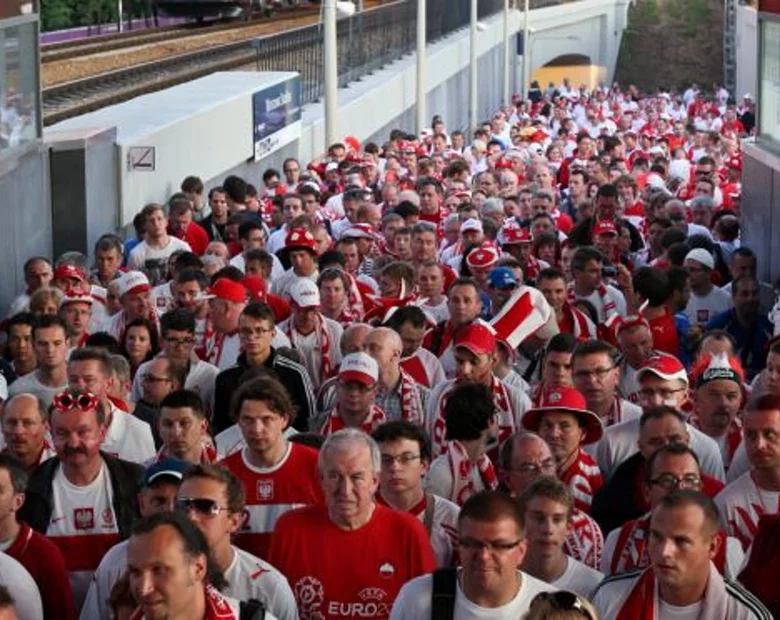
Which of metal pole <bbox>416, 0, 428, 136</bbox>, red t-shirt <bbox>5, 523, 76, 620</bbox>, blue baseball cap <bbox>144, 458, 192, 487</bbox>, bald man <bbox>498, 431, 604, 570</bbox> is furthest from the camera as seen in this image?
metal pole <bbox>416, 0, 428, 136</bbox>

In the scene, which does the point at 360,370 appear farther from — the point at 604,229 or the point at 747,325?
the point at 604,229

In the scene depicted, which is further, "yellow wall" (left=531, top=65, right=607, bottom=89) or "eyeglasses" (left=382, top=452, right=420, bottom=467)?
"yellow wall" (left=531, top=65, right=607, bottom=89)

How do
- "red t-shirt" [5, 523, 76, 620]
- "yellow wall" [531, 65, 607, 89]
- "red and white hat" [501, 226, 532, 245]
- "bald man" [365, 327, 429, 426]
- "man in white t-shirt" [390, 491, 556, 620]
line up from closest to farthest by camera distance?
"man in white t-shirt" [390, 491, 556, 620] → "red t-shirt" [5, 523, 76, 620] → "bald man" [365, 327, 429, 426] → "red and white hat" [501, 226, 532, 245] → "yellow wall" [531, 65, 607, 89]

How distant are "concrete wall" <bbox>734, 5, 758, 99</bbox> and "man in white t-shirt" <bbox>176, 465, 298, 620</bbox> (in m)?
61.9

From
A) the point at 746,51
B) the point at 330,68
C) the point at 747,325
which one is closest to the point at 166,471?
the point at 747,325

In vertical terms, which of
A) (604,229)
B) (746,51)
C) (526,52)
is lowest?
(526,52)

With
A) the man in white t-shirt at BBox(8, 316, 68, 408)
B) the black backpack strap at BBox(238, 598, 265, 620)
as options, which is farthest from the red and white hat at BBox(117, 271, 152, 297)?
the black backpack strap at BBox(238, 598, 265, 620)

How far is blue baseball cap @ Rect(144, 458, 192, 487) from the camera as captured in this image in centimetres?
857

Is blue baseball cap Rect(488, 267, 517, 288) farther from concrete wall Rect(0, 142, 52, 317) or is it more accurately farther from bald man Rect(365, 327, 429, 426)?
concrete wall Rect(0, 142, 52, 317)

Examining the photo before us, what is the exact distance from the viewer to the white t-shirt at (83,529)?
357 inches

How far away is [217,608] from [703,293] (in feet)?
30.0

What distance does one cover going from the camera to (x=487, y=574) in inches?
283

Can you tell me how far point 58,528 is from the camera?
29.8 feet

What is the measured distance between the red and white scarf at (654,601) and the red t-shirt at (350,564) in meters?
0.94
